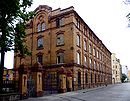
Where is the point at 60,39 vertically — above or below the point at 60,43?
above

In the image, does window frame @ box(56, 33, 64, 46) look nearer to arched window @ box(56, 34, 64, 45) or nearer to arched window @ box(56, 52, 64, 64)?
arched window @ box(56, 34, 64, 45)

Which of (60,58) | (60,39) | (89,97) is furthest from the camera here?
(60,39)

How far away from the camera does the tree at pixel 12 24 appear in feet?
52.5

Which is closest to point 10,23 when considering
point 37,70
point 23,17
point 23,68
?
point 23,17

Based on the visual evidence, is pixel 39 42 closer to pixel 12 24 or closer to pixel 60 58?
pixel 60 58

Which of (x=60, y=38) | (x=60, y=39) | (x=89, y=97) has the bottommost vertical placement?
(x=89, y=97)

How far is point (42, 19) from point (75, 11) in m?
7.17

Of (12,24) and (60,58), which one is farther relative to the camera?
(60,58)

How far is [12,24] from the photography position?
61.3ft

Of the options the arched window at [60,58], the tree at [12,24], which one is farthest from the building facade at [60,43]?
the tree at [12,24]

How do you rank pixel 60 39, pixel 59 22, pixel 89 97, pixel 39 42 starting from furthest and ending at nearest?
1. pixel 39 42
2. pixel 59 22
3. pixel 60 39
4. pixel 89 97

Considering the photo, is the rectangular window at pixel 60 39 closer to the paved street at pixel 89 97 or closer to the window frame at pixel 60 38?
A: the window frame at pixel 60 38

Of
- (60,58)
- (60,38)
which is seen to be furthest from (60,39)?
(60,58)

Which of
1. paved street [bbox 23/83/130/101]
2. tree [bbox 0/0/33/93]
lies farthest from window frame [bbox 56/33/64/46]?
tree [bbox 0/0/33/93]
